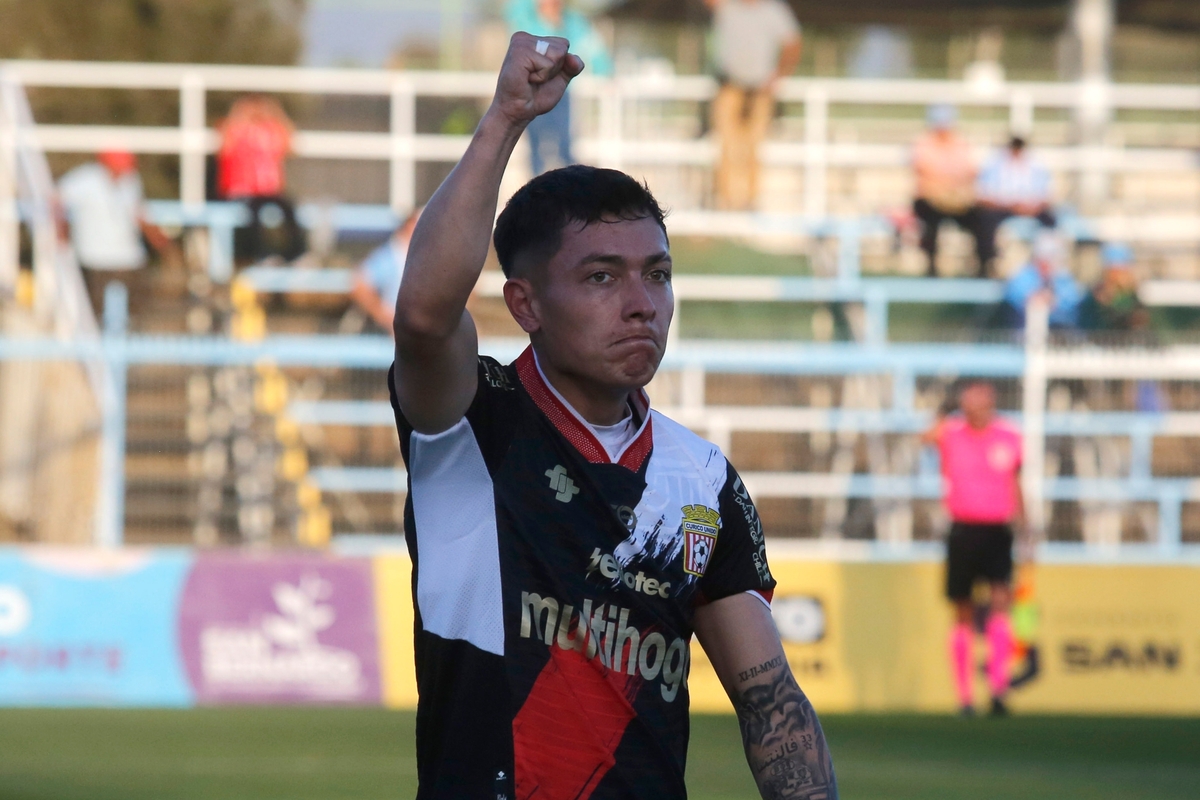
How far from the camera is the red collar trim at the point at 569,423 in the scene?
302cm

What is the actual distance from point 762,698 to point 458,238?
3.36ft

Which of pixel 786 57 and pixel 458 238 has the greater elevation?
pixel 786 57

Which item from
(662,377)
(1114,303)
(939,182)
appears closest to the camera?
(662,377)

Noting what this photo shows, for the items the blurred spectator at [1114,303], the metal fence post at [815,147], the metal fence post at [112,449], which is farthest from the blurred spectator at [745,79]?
the metal fence post at [112,449]

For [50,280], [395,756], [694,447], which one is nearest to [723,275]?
[50,280]

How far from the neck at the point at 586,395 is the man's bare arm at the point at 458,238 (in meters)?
0.28

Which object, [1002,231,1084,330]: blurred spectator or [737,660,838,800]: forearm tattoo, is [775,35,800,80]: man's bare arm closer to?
[1002,231,1084,330]: blurred spectator

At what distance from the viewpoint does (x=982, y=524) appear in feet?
42.4

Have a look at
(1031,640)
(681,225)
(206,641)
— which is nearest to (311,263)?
(681,225)

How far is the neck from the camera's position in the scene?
3041 mm

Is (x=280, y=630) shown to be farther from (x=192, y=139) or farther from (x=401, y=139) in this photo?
(x=192, y=139)

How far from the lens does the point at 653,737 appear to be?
9.68 feet

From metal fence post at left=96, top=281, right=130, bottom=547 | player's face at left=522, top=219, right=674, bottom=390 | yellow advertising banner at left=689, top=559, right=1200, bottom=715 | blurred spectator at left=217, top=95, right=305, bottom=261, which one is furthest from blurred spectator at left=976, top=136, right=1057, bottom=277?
player's face at left=522, top=219, right=674, bottom=390

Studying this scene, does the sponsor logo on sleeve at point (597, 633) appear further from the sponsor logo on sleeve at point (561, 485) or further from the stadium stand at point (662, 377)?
the stadium stand at point (662, 377)
